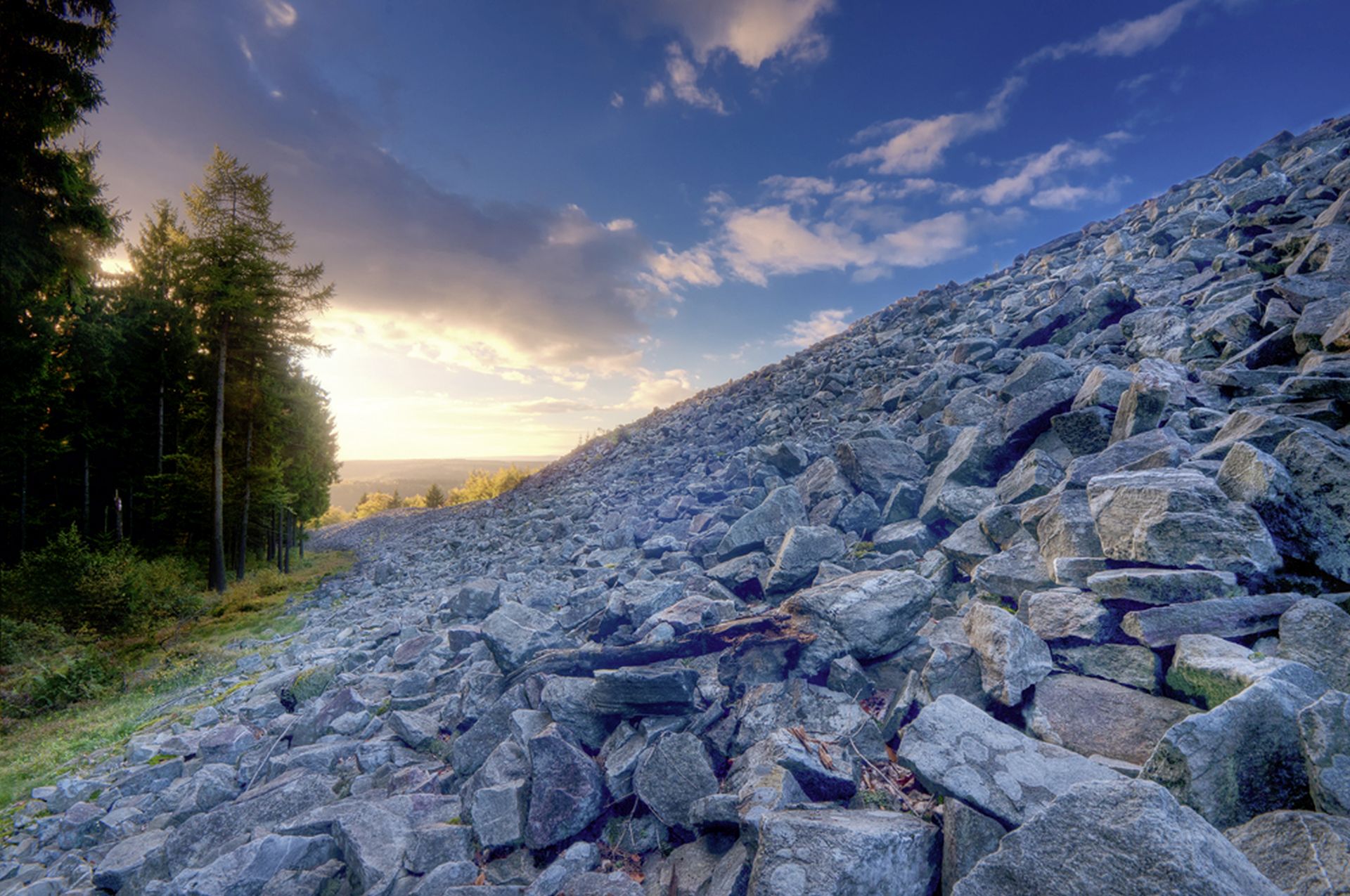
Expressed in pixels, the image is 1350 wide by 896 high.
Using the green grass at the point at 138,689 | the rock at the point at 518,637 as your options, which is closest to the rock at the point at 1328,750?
the rock at the point at 518,637

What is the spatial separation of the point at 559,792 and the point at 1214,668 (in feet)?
13.6

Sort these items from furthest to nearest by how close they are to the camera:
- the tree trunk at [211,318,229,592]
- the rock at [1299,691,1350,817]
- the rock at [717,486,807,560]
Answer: the tree trunk at [211,318,229,592] < the rock at [717,486,807,560] < the rock at [1299,691,1350,817]

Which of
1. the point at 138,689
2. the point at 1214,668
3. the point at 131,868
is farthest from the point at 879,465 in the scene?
the point at 138,689

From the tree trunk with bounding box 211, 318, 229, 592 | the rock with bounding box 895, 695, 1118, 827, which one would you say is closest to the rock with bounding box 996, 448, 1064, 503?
the rock with bounding box 895, 695, 1118, 827

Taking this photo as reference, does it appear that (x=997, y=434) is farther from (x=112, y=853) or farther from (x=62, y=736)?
(x=62, y=736)

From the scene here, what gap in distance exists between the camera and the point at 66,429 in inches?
922

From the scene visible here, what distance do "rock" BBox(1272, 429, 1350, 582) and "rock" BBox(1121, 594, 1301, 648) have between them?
0.65m

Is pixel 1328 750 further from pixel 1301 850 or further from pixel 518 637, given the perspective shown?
pixel 518 637

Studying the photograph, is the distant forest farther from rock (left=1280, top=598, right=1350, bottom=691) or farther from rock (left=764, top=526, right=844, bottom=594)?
rock (left=1280, top=598, right=1350, bottom=691)

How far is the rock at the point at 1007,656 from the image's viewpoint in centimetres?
330

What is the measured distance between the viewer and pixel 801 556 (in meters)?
6.03

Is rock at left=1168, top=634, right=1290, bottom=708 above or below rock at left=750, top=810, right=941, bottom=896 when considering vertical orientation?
above

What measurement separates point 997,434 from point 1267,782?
509 cm

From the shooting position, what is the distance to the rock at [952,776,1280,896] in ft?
5.42
